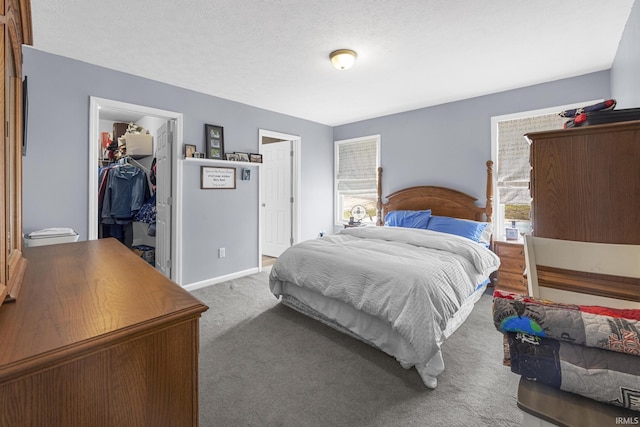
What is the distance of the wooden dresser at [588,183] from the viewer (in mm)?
1332

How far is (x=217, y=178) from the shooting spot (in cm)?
398

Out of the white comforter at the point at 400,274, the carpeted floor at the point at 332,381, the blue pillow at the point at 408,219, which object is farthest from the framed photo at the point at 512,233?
the carpeted floor at the point at 332,381

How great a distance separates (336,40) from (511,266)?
3.11 m

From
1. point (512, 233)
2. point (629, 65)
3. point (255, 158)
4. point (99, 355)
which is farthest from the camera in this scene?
point (255, 158)

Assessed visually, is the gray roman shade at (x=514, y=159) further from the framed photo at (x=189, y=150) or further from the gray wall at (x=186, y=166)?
the framed photo at (x=189, y=150)

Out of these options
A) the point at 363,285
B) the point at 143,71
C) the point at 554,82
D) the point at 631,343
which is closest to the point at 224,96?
the point at 143,71

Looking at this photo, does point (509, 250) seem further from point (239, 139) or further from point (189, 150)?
point (189, 150)

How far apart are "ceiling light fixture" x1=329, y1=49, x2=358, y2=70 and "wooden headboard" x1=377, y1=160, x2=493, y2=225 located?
2.26m

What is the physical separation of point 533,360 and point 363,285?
5.05 feet

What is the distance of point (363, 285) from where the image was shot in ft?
7.45

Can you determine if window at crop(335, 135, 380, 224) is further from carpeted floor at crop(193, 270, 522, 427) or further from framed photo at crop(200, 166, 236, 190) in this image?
carpeted floor at crop(193, 270, 522, 427)

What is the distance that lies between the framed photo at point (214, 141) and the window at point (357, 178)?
2323 mm

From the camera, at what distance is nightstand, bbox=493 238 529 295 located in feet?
11.0

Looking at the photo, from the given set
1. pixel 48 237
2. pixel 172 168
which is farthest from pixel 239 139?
pixel 48 237
